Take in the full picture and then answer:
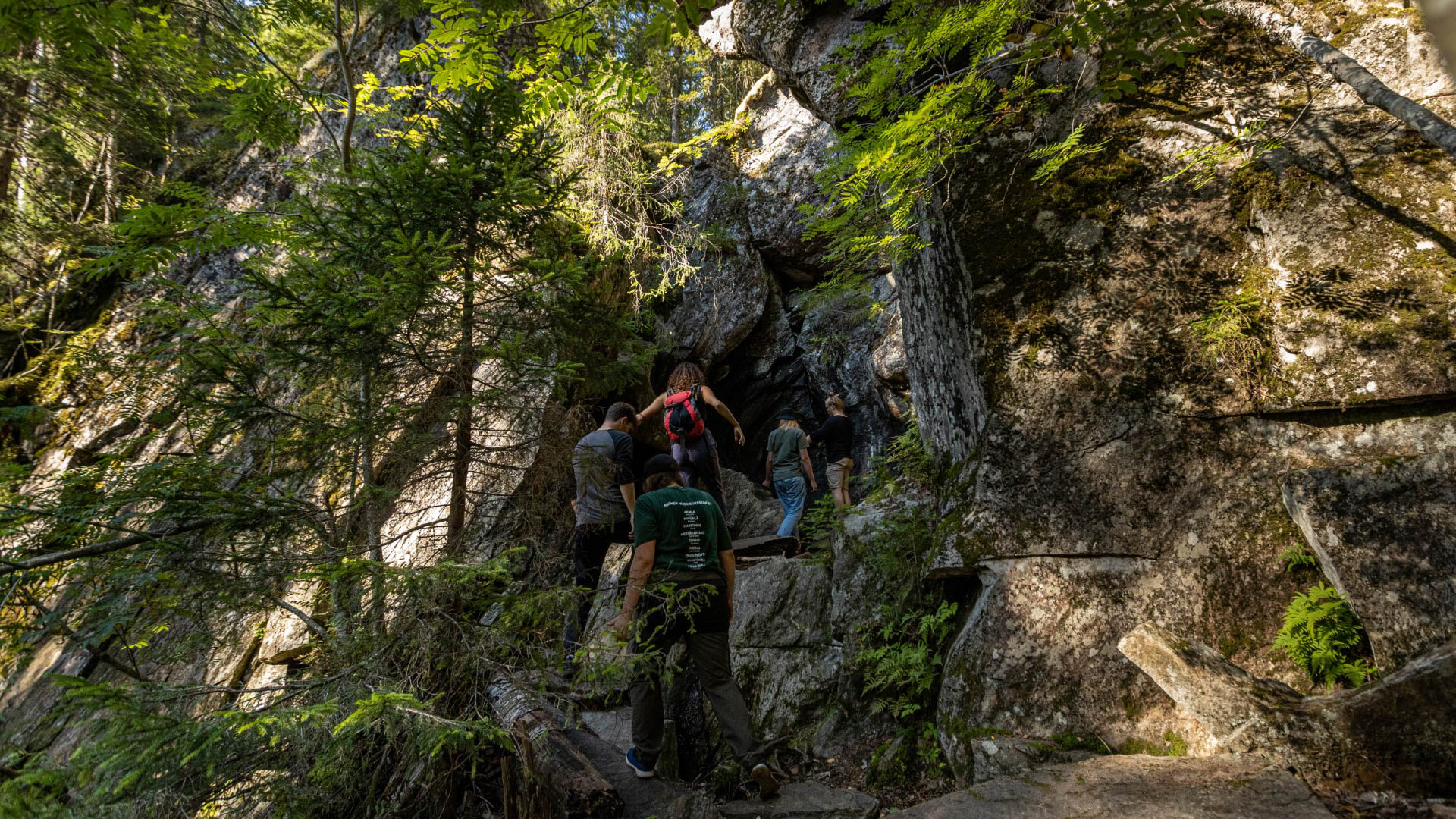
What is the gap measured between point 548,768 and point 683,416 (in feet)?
13.2

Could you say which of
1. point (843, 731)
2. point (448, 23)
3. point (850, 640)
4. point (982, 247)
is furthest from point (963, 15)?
point (843, 731)

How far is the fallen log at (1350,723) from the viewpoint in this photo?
233 centimetres

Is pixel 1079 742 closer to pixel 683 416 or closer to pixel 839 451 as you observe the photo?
pixel 683 416

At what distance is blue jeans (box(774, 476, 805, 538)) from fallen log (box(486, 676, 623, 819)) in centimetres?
521

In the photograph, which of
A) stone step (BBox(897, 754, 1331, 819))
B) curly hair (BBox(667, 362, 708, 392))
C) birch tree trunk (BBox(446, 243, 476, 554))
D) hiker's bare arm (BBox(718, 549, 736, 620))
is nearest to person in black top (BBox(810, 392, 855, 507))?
curly hair (BBox(667, 362, 708, 392))

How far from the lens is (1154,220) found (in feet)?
13.7

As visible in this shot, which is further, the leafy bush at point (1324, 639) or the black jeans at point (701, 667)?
the black jeans at point (701, 667)

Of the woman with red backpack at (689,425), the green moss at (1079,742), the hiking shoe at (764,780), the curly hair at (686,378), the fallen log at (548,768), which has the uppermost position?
the curly hair at (686,378)

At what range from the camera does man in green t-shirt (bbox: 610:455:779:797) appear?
4.15 metres

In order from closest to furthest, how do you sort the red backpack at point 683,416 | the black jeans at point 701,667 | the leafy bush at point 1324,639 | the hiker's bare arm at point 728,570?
the leafy bush at point 1324,639 → the black jeans at point 701,667 → the hiker's bare arm at point 728,570 → the red backpack at point 683,416

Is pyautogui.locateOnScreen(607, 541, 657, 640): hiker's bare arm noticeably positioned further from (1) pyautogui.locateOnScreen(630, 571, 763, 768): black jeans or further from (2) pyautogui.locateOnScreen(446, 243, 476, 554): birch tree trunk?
(2) pyautogui.locateOnScreen(446, 243, 476, 554): birch tree trunk

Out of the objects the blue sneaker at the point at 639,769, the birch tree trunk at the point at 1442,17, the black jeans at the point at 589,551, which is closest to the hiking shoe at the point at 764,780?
the blue sneaker at the point at 639,769

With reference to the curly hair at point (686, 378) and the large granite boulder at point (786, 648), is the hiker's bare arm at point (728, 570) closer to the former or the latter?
the large granite boulder at point (786, 648)

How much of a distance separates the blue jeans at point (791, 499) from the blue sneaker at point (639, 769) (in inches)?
183
